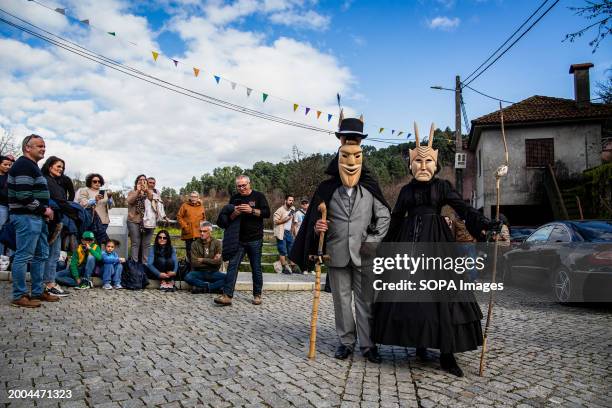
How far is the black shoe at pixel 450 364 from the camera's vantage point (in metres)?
3.96

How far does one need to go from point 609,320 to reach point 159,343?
658 cm

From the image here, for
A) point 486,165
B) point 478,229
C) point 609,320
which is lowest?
point 609,320

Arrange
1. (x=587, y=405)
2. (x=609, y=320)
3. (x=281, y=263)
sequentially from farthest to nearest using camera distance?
(x=281, y=263), (x=609, y=320), (x=587, y=405)

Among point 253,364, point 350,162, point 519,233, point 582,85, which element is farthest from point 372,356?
point 582,85

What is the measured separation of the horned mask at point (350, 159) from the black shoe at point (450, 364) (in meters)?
1.92

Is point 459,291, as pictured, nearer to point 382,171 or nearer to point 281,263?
point 281,263

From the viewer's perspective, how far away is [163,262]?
8.65 meters

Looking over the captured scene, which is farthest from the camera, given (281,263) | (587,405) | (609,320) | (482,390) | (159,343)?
(281,263)

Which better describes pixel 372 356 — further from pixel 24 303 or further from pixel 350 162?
pixel 24 303

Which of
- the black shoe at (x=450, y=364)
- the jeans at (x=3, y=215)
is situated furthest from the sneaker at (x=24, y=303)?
the black shoe at (x=450, y=364)

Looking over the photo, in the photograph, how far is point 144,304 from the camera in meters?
7.00

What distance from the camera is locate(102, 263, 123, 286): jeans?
27.3ft

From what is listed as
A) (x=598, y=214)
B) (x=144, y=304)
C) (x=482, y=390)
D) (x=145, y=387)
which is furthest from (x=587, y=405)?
(x=598, y=214)

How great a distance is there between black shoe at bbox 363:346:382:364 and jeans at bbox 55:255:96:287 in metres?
6.00
